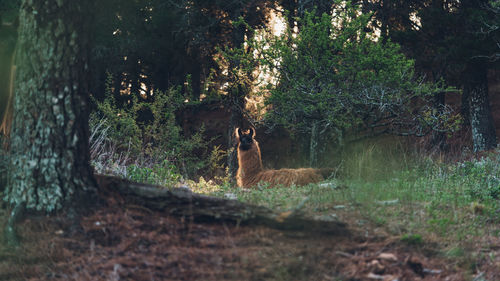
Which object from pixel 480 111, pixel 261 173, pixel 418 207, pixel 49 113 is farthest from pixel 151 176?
pixel 480 111

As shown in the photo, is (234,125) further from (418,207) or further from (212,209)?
(212,209)

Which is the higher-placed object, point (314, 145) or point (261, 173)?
point (314, 145)

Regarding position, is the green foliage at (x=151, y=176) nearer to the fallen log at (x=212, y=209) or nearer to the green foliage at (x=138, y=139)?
the green foliage at (x=138, y=139)

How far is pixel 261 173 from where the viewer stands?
1128cm

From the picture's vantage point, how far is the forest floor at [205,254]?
4.68 meters

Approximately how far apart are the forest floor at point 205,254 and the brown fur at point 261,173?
16.4 feet

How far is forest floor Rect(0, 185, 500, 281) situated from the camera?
4.68 metres

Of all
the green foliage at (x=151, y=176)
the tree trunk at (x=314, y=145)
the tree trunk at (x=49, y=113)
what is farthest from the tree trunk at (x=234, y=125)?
the tree trunk at (x=49, y=113)

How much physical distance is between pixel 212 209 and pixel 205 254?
29.0 inches

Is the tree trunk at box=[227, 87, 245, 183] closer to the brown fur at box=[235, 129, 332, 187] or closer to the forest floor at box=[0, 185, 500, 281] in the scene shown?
the brown fur at box=[235, 129, 332, 187]

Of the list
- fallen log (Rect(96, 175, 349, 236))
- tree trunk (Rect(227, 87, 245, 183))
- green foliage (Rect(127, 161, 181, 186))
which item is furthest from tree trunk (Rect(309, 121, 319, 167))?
fallen log (Rect(96, 175, 349, 236))

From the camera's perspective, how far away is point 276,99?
12391 mm

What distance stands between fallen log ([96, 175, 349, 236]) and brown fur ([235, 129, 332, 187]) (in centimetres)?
470

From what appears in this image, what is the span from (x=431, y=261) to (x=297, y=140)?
53.3ft
